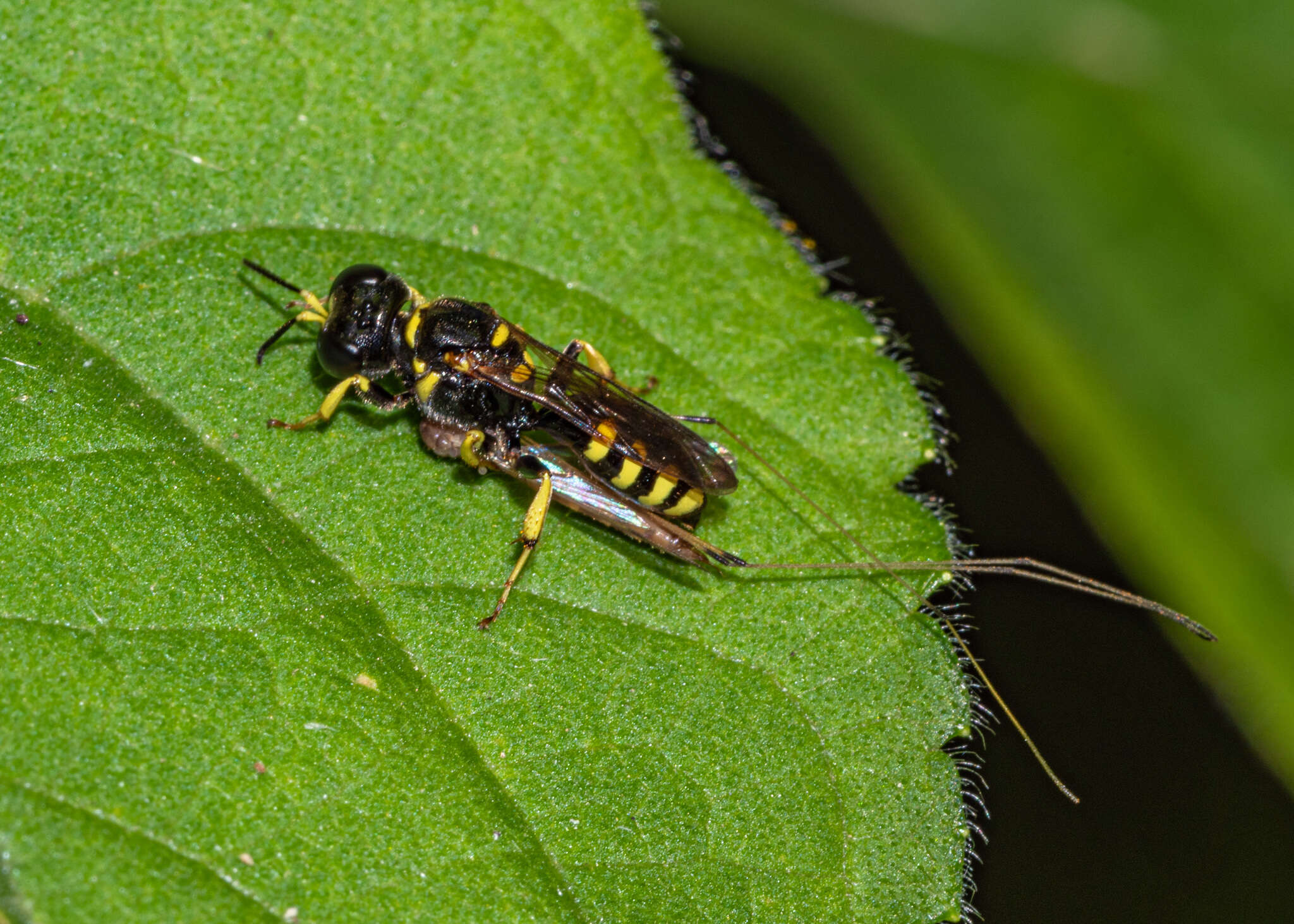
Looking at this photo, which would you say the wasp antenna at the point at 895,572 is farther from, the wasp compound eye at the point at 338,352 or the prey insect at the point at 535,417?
the wasp compound eye at the point at 338,352

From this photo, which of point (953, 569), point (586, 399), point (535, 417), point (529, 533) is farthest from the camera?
Result: point (535, 417)

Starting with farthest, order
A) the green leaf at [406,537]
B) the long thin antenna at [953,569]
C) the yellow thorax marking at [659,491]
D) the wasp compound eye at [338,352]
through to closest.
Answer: the yellow thorax marking at [659,491] < the wasp compound eye at [338,352] < the long thin antenna at [953,569] < the green leaf at [406,537]

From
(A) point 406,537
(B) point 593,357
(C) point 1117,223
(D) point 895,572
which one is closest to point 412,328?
(B) point 593,357

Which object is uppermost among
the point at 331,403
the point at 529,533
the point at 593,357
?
the point at 593,357

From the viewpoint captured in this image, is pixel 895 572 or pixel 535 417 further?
pixel 535 417

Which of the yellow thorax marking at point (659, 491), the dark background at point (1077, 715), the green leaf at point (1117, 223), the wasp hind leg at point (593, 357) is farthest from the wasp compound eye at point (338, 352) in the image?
the green leaf at point (1117, 223)

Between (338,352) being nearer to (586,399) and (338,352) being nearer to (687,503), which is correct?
(586,399)

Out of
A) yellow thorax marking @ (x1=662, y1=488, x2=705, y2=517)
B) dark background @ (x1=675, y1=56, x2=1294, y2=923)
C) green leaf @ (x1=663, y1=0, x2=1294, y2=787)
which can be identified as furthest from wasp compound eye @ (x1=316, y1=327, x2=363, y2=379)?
green leaf @ (x1=663, y1=0, x2=1294, y2=787)
